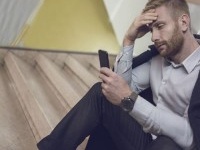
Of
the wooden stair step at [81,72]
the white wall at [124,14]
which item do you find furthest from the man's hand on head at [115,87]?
the white wall at [124,14]

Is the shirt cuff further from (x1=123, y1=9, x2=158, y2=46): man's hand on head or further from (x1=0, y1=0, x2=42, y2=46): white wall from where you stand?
(x1=0, y1=0, x2=42, y2=46): white wall

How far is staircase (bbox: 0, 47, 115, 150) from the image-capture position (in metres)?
1.68

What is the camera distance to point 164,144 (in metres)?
1.01

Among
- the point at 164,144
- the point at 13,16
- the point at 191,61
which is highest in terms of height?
the point at 13,16

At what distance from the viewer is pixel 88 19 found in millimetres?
3041

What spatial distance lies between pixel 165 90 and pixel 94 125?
327mm

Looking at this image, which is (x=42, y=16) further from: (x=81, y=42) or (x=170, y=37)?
(x=170, y=37)

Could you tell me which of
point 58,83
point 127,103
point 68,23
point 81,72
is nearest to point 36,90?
point 58,83

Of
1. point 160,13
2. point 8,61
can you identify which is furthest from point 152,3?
point 8,61

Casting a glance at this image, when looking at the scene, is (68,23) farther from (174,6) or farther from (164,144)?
(164,144)

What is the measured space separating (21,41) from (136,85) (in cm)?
165

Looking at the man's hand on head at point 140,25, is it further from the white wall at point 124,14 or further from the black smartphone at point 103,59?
the white wall at point 124,14

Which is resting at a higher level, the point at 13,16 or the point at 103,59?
the point at 13,16

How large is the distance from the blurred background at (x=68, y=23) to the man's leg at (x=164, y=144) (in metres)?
1.66
